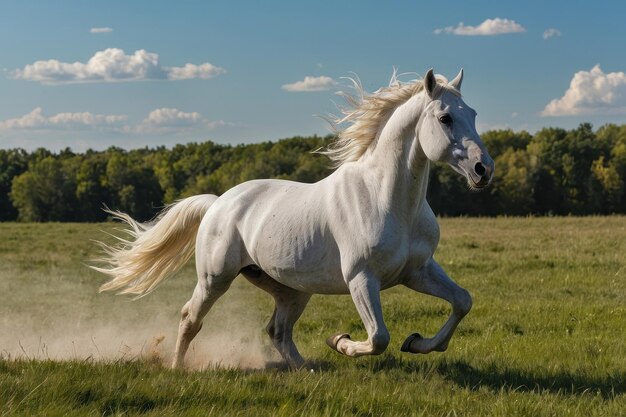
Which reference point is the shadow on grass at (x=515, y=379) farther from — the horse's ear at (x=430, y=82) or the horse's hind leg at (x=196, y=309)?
the horse's ear at (x=430, y=82)

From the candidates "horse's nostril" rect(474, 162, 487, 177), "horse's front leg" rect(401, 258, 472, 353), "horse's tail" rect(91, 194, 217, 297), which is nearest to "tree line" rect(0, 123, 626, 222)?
"horse's tail" rect(91, 194, 217, 297)

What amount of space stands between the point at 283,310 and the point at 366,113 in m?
2.04

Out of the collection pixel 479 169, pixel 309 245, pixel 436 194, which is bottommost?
pixel 436 194

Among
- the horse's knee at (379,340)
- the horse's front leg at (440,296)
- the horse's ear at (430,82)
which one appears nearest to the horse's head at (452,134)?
the horse's ear at (430,82)

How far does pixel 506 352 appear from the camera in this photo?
827cm

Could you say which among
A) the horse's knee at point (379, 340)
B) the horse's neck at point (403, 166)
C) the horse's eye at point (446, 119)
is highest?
the horse's eye at point (446, 119)

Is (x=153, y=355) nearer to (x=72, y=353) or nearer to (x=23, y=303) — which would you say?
(x=72, y=353)

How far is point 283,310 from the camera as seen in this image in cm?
780

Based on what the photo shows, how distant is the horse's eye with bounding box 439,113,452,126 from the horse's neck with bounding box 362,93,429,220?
279mm

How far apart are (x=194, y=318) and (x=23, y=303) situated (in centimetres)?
649

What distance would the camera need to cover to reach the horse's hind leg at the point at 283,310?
7.73 metres

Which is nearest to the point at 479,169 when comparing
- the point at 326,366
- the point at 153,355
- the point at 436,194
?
the point at 326,366

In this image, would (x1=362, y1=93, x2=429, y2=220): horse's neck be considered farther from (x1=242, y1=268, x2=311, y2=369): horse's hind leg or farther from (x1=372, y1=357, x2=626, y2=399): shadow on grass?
(x1=242, y1=268, x2=311, y2=369): horse's hind leg

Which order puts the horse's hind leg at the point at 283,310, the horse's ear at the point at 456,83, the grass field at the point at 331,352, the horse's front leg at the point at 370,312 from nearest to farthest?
the grass field at the point at 331,352, the horse's front leg at the point at 370,312, the horse's ear at the point at 456,83, the horse's hind leg at the point at 283,310
